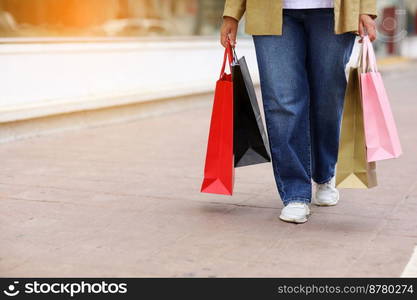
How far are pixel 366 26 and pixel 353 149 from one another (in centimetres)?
66

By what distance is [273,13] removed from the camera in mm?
4098

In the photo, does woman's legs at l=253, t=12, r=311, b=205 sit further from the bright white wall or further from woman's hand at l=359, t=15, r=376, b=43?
the bright white wall

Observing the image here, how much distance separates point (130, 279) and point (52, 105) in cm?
492

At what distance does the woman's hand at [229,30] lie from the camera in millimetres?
4270

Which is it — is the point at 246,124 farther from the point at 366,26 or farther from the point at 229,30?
the point at 366,26

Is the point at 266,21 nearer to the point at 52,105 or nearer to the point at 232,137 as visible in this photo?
the point at 232,137

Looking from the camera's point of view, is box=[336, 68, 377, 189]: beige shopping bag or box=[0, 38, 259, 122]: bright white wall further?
box=[0, 38, 259, 122]: bright white wall

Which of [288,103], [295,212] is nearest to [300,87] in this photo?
[288,103]

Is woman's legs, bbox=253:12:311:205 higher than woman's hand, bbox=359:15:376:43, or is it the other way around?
woman's hand, bbox=359:15:376:43

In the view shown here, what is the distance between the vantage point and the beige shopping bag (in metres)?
3.99

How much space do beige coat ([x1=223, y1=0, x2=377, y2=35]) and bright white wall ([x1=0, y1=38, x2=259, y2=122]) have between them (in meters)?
3.61

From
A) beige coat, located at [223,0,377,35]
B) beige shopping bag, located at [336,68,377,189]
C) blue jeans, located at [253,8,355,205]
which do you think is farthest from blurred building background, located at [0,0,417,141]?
beige shopping bag, located at [336,68,377,189]

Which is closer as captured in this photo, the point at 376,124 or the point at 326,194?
the point at 376,124

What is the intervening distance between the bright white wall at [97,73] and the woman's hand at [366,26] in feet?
A: 13.5
